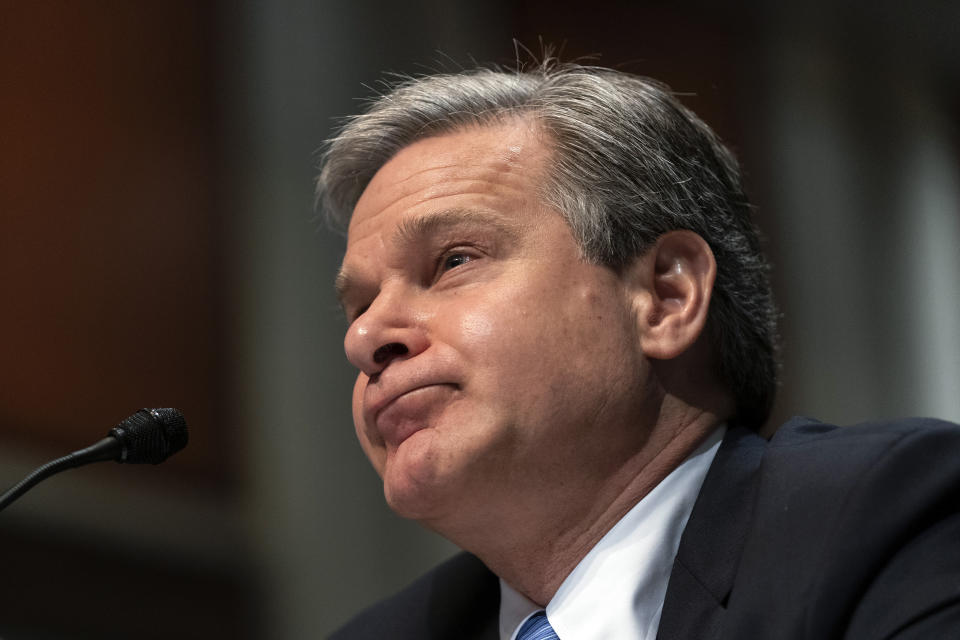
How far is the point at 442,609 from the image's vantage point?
1686 mm

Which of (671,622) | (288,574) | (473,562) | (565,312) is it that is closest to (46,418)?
(288,574)

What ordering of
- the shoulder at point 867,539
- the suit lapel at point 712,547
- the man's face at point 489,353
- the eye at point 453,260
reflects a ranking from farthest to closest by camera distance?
the eye at point 453,260 → the man's face at point 489,353 → the suit lapel at point 712,547 → the shoulder at point 867,539

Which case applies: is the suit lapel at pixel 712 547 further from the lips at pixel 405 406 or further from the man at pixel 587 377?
the lips at pixel 405 406

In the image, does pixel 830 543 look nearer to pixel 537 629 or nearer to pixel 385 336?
pixel 537 629

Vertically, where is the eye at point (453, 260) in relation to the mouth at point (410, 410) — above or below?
above

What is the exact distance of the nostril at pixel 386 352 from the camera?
142 centimetres

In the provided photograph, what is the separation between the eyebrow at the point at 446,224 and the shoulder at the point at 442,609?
62cm

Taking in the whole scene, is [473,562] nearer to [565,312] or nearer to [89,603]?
[565,312]

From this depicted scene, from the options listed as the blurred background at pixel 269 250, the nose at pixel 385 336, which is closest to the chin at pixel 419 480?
the nose at pixel 385 336

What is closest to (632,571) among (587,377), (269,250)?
Result: (587,377)

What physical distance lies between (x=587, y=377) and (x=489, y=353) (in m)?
0.14

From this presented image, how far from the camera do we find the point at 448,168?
1522 millimetres

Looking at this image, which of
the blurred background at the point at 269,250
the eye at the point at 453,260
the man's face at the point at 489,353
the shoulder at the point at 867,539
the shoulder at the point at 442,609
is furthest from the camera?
the blurred background at the point at 269,250

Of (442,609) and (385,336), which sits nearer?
(385,336)
